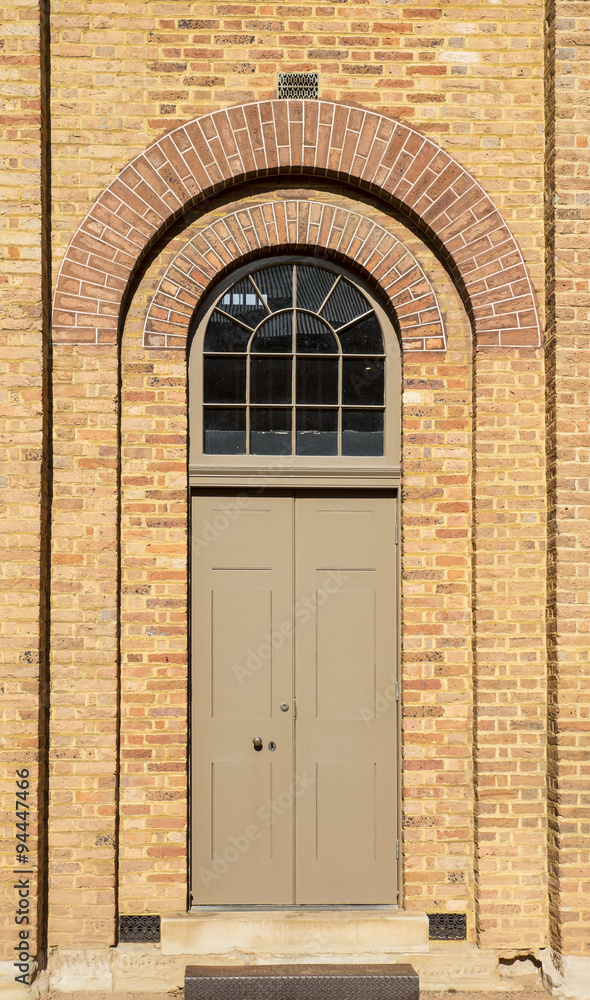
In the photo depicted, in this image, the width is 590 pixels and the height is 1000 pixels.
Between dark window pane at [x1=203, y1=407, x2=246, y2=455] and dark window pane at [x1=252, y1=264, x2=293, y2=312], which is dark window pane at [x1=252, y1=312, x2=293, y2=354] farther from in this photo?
dark window pane at [x1=203, y1=407, x2=246, y2=455]

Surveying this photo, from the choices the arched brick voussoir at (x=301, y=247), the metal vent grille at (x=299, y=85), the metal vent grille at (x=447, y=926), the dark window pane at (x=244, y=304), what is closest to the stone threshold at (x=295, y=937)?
the metal vent grille at (x=447, y=926)

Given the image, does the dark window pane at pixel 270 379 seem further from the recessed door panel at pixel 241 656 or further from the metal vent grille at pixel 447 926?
the metal vent grille at pixel 447 926

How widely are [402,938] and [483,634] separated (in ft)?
5.70

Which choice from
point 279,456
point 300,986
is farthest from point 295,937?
point 279,456

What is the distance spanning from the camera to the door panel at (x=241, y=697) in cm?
472

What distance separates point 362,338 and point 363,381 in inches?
10.2

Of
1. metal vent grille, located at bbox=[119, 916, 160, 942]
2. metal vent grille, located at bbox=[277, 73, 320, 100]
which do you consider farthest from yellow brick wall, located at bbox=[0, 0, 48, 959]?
metal vent grille, located at bbox=[277, 73, 320, 100]

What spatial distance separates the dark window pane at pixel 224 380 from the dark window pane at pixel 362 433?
2.08 feet

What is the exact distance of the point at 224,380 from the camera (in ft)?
16.0

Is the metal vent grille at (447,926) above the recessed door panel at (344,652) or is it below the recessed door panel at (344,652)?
below

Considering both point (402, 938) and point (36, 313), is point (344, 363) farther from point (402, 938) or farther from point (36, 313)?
point (402, 938)

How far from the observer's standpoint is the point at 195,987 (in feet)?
14.2

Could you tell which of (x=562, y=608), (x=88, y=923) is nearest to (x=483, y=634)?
(x=562, y=608)

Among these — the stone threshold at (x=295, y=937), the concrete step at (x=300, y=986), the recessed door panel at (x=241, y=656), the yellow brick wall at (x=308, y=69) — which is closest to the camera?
the concrete step at (x=300, y=986)
